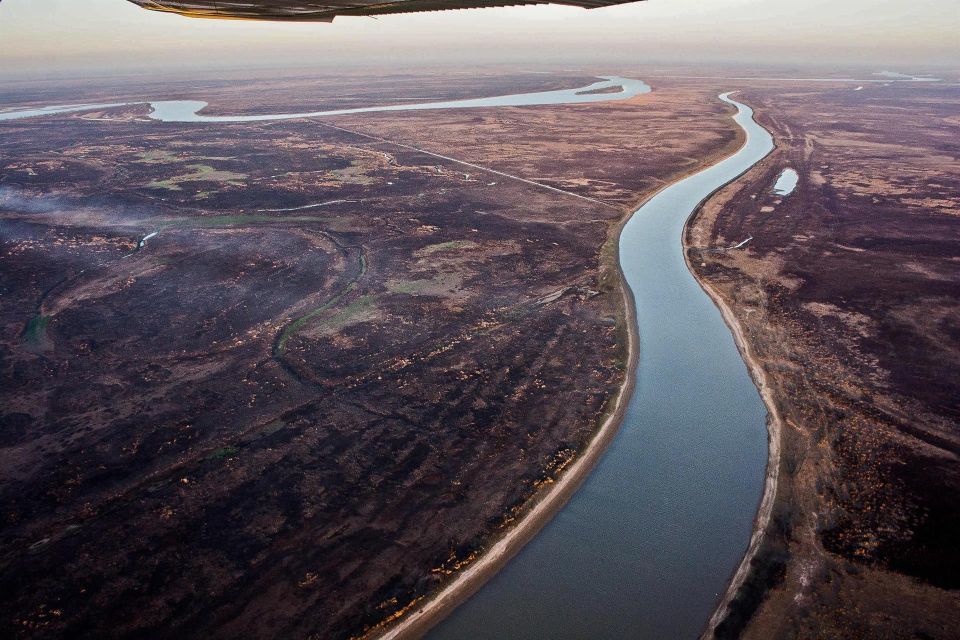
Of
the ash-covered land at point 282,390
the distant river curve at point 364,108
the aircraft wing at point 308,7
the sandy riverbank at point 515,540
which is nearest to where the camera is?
the aircraft wing at point 308,7

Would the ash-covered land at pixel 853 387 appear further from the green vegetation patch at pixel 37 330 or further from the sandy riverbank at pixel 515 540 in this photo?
the green vegetation patch at pixel 37 330

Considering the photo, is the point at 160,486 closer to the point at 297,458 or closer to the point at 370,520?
the point at 297,458

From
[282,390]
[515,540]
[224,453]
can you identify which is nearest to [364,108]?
[282,390]

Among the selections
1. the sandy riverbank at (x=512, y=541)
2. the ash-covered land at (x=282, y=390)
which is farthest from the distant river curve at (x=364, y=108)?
the sandy riverbank at (x=512, y=541)

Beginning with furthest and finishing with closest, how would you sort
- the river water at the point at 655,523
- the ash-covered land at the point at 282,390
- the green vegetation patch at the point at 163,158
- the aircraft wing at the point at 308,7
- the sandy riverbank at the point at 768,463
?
the green vegetation patch at the point at 163,158 < the ash-covered land at the point at 282,390 < the sandy riverbank at the point at 768,463 < the river water at the point at 655,523 < the aircraft wing at the point at 308,7

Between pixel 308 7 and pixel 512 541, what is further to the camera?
pixel 512 541

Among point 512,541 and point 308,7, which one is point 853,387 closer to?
point 512,541
